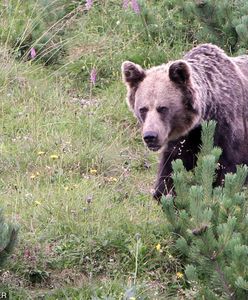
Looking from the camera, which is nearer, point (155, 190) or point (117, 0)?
point (155, 190)

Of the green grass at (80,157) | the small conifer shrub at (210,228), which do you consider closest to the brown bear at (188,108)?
the green grass at (80,157)

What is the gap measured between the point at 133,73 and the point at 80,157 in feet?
3.41

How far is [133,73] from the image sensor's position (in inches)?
259

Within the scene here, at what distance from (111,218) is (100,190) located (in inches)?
22.7

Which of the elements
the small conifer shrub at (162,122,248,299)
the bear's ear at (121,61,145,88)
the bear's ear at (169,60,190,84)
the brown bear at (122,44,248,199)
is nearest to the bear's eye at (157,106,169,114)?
the brown bear at (122,44,248,199)

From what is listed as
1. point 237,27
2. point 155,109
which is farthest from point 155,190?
point 237,27

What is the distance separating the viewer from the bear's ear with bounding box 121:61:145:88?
21.5ft

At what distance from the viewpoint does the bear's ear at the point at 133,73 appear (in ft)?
21.5

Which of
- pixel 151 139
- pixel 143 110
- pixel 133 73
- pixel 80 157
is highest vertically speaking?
pixel 133 73

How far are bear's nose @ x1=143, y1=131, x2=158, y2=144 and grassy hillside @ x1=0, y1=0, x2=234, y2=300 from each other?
0.48 meters

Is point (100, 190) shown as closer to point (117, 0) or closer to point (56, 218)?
point (56, 218)

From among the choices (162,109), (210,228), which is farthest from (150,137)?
(210,228)

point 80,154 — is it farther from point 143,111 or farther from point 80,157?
point 143,111

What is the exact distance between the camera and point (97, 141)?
780 cm
